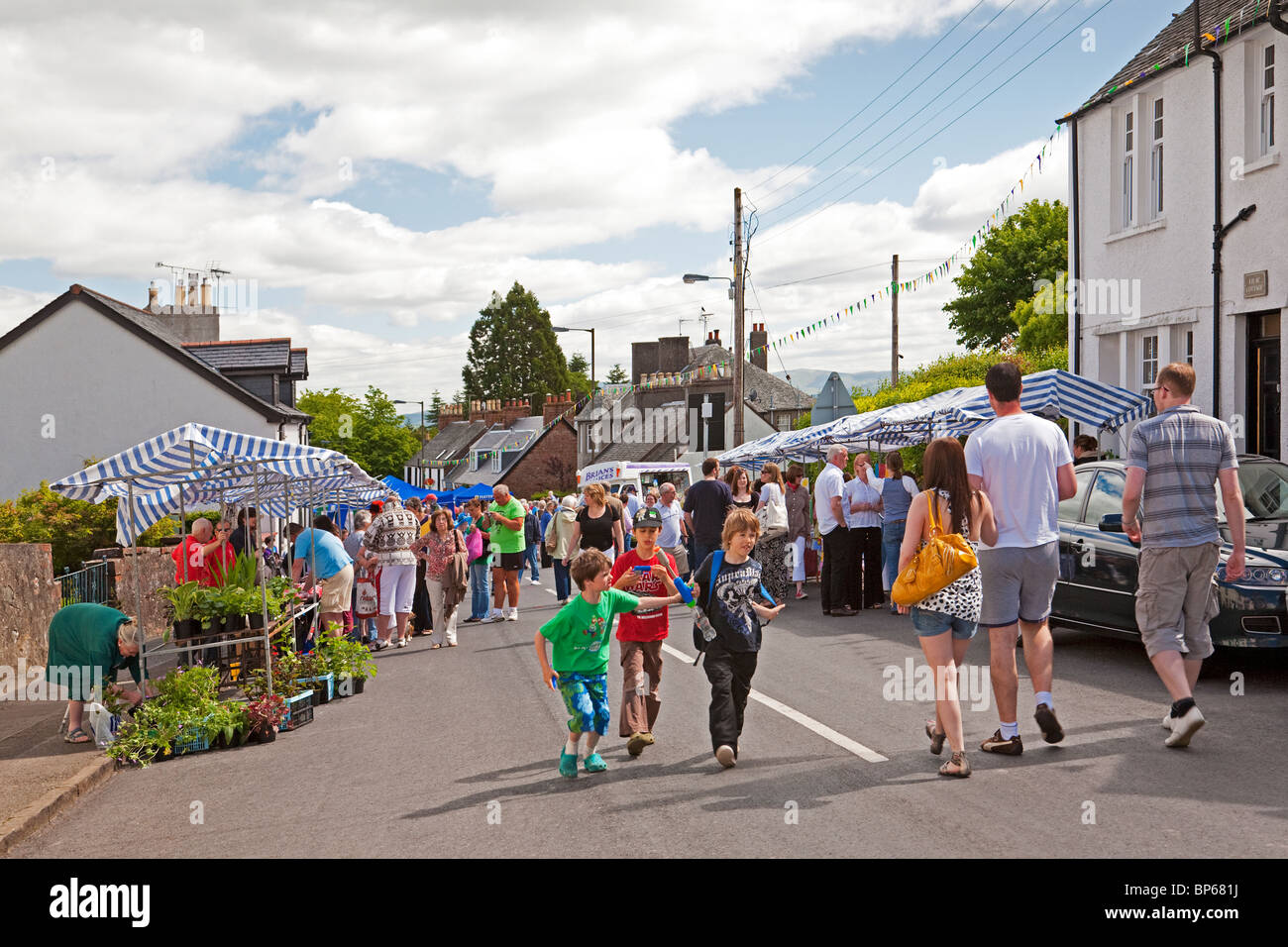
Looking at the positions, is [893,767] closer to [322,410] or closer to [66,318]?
[66,318]

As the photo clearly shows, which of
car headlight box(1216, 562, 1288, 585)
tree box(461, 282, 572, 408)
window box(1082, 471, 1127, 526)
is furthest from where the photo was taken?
tree box(461, 282, 572, 408)

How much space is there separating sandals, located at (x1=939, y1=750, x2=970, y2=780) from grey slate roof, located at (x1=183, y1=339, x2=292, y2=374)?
3639 centimetres

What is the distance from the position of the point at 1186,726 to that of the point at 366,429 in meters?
68.9

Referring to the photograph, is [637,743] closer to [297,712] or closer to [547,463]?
[297,712]

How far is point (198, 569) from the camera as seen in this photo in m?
11.2

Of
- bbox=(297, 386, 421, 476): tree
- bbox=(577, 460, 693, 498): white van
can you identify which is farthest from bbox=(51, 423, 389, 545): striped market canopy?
bbox=(297, 386, 421, 476): tree

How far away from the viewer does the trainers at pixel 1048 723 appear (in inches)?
270

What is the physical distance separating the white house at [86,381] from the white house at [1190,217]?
26.6 metres

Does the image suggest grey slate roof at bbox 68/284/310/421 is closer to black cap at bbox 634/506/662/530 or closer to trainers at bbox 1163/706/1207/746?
black cap at bbox 634/506/662/530

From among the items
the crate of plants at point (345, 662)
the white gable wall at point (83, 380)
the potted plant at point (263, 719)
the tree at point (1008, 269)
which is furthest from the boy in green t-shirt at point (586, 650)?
the tree at point (1008, 269)

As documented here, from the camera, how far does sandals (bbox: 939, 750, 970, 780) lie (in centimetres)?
639

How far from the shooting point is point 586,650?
23.3ft

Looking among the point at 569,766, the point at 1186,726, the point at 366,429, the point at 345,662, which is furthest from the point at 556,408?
the point at 1186,726
